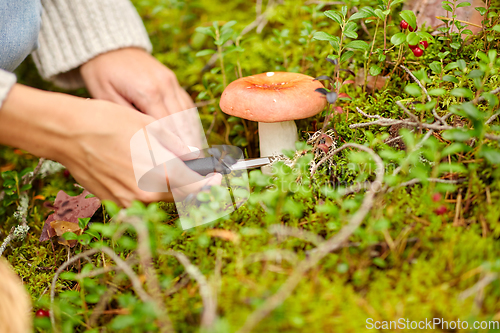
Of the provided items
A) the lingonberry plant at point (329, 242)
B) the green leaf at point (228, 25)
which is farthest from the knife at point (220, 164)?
the green leaf at point (228, 25)

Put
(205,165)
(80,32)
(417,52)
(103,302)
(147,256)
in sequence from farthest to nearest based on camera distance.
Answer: (80,32), (417,52), (205,165), (103,302), (147,256)

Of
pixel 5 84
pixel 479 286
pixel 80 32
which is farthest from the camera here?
pixel 80 32

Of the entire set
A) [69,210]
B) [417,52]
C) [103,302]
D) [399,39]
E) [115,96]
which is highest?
[399,39]

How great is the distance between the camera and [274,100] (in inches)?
61.4

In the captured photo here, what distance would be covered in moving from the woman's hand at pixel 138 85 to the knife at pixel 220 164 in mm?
343

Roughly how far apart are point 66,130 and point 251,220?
0.87 m

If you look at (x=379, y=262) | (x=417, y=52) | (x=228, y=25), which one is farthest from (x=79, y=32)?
(x=379, y=262)

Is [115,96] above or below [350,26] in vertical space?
below

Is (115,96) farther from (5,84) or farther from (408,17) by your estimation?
(408,17)

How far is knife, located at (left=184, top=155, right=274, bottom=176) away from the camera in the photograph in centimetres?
148

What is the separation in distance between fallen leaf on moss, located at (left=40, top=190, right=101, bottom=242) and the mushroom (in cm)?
93

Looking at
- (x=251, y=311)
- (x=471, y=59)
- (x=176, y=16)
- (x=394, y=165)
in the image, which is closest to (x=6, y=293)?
(x=251, y=311)

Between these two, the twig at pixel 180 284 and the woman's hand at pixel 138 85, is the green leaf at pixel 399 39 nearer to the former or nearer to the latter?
the woman's hand at pixel 138 85

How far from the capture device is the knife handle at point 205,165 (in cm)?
148
